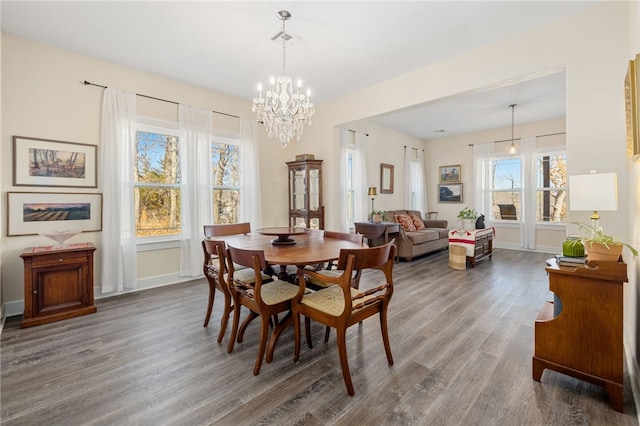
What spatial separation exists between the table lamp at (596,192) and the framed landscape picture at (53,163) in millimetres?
4845

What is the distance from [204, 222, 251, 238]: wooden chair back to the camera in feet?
10.9

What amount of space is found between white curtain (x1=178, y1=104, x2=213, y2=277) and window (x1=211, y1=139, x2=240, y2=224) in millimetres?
241

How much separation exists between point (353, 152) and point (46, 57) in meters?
4.76

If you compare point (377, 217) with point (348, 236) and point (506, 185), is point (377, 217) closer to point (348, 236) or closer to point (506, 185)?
point (348, 236)

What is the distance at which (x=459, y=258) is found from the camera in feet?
15.7

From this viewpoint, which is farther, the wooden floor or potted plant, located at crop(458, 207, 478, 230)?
potted plant, located at crop(458, 207, 478, 230)

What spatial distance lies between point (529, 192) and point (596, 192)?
5451 mm

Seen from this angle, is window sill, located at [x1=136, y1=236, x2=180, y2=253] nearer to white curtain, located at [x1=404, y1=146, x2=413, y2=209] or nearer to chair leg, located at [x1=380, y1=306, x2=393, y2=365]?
chair leg, located at [x1=380, y1=306, x2=393, y2=365]

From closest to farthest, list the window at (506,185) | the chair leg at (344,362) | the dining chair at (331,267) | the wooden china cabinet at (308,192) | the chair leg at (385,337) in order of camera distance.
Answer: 1. the chair leg at (344,362)
2. the chair leg at (385,337)
3. the dining chair at (331,267)
4. the wooden china cabinet at (308,192)
5. the window at (506,185)

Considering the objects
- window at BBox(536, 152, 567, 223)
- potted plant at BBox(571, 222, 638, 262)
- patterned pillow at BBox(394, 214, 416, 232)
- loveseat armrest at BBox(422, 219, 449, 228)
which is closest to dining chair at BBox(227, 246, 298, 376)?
potted plant at BBox(571, 222, 638, 262)

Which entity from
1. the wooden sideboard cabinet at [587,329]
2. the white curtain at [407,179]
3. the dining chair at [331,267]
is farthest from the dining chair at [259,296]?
the white curtain at [407,179]

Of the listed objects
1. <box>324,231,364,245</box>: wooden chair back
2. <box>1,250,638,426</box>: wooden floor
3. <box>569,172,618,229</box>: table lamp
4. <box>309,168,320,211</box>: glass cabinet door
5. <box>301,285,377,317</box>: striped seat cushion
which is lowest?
<box>1,250,638,426</box>: wooden floor

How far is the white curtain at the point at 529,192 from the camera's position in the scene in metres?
6.24

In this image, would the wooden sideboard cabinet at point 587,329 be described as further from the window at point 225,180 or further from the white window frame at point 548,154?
the white window frame at point 548,154
